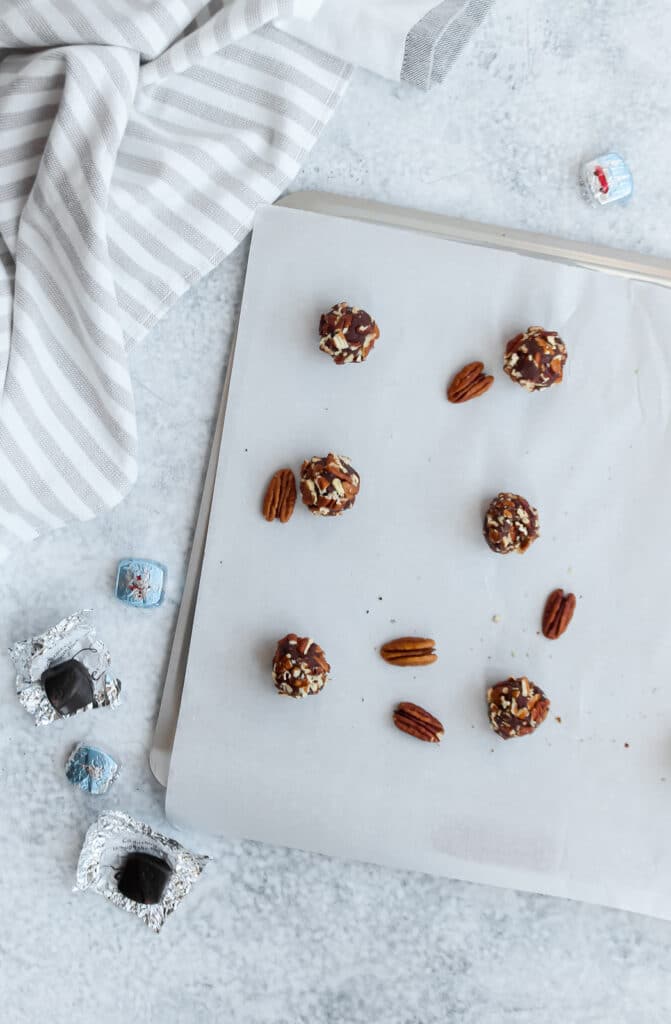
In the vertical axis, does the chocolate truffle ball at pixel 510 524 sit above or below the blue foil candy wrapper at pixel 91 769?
above

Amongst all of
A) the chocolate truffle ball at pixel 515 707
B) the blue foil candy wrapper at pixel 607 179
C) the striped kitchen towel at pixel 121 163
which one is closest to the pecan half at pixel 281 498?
the striped kitchen towel at pixel 121 163

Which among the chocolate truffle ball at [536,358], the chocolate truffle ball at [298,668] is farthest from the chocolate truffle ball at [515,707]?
the chocolate truffle ball at [536,358]

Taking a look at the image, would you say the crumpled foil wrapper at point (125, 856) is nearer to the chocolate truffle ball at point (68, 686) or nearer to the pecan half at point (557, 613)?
the chocolate truffle ball at point (68, 686)

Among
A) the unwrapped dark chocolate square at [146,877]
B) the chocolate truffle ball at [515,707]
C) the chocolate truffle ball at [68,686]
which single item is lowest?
the unwrapped dark chocolate square at [146,877]

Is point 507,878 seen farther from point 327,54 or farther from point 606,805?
point 327,54

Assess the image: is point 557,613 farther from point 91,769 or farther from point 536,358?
point 91,769
